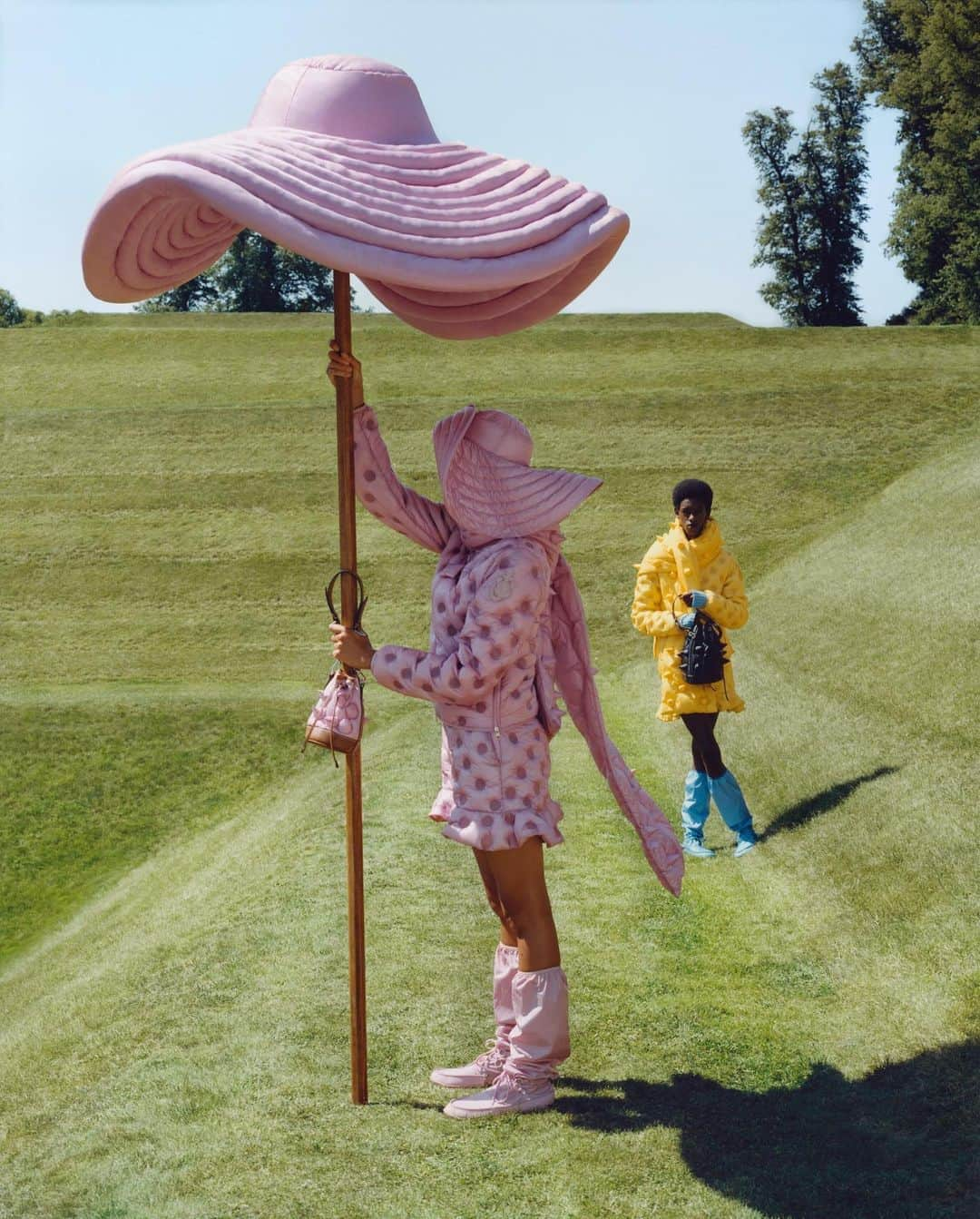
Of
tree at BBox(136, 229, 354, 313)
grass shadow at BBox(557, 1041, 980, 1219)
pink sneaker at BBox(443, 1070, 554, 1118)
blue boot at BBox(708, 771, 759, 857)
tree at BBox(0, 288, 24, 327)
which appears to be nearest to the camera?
grass shadow at BBox(557, 1041, 980, 1219)

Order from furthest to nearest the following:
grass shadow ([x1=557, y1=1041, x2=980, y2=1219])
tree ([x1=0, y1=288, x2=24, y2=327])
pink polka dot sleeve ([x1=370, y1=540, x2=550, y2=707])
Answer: tree ([x1=0, y1=288, x2=24, y2=327]) < pink polka dot sleeve ([x1=370, y1=540, x2=550, y2=707]) < grass shadow ([x1=557, y1=1041, x2=980, y2=1219])

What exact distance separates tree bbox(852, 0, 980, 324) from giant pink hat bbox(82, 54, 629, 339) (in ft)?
99.1

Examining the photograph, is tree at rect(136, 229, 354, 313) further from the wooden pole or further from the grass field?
the wooden pole

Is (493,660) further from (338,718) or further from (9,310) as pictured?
(9,310)

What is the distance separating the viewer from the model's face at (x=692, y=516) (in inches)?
320

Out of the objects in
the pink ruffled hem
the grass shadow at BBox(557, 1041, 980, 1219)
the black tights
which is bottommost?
the grass shadow at BBox(557, 1041, 980, 1219)

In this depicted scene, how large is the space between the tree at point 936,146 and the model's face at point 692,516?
88.4 feet

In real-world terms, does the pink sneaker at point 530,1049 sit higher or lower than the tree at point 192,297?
lower

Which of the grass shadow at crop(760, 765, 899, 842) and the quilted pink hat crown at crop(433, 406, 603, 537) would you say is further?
the grass shadow at crop(760, 765, 899, 842)

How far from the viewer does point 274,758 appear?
12.4 m

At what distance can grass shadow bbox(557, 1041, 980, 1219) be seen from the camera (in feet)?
14.6

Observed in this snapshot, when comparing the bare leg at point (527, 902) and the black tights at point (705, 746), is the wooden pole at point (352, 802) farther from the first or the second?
the black tights at point (705, 746)

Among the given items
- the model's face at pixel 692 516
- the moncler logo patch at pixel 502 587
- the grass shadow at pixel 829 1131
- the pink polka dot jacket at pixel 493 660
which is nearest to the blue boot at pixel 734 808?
the model's face at pixel 692 516

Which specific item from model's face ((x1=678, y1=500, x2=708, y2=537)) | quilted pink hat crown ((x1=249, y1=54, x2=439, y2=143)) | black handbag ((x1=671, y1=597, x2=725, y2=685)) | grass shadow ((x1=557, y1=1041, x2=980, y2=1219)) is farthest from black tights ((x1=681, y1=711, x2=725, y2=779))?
quilted pink hat crown ((x1=249, y1=54, x2=439, y2=143))
